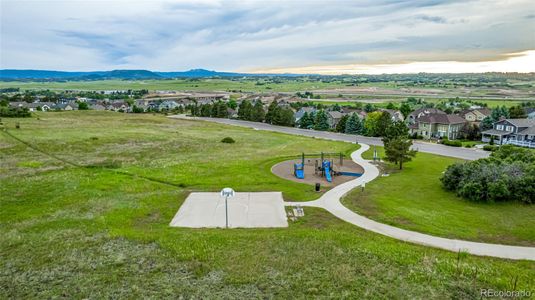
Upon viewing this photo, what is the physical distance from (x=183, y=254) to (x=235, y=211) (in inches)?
260

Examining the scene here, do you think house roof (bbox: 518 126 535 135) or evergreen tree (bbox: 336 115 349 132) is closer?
house roof (bbox: 518 126 535 135)

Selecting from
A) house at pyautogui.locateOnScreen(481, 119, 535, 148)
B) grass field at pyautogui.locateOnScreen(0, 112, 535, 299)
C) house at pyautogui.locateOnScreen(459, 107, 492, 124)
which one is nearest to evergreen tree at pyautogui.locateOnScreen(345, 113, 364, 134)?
house at pyautogui.locateOnScreen(481, 119, 535, 148)

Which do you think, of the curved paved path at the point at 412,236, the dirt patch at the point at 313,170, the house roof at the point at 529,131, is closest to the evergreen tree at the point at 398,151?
the dirt patch at the point at 313,170

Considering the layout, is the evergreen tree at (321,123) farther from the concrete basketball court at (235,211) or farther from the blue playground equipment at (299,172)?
the concrete basketball court at (235,211)

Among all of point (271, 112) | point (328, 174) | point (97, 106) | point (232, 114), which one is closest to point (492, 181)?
point (328, 174)

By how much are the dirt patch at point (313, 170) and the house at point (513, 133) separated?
3720 cm

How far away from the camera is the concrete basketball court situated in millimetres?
20797

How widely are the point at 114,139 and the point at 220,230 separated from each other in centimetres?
3968

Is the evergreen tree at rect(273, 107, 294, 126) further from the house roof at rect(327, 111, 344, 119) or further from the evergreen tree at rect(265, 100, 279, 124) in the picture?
the house roof at rect(327, 111, 344, 119)

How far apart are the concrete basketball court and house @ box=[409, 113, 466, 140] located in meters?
54.4

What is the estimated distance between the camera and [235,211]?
22953mm

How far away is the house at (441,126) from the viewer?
68.1 meters

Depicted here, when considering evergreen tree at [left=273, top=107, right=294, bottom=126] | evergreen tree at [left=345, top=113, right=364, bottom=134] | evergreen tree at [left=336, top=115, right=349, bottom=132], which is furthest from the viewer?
evergreen tree at [left=273, top=107, right=294, bottom=126]

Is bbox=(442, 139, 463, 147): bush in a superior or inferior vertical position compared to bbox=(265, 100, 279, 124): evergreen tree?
inferior
